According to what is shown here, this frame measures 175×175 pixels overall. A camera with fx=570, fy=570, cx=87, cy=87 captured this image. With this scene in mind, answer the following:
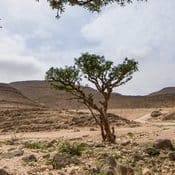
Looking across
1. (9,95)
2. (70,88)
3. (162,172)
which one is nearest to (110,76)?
(70,88)

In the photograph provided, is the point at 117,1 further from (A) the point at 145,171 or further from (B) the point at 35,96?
(B) the point at 35,96

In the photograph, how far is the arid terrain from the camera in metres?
13.5

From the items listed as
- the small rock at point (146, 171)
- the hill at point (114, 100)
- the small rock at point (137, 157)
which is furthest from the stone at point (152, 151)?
the hill at point (114, 100)

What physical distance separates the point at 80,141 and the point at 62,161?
11520 mm

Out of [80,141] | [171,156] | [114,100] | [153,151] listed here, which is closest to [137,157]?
[171,156]

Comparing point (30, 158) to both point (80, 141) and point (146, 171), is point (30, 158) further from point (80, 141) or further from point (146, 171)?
point (80, 141)

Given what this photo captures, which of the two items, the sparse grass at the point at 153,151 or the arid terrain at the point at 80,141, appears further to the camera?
the sparse grass at the point at 153,151

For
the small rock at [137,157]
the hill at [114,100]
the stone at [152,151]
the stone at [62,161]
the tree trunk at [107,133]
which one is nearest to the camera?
the stone at [62,161]

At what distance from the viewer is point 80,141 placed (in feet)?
82.7

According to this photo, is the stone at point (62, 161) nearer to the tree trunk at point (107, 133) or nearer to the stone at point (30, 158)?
the stone at point (30, 158)

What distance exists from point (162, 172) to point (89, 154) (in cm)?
313

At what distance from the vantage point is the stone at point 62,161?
44.2 ft

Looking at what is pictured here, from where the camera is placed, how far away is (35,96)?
101m

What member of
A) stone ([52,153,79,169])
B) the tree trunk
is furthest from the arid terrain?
the tree trunk
